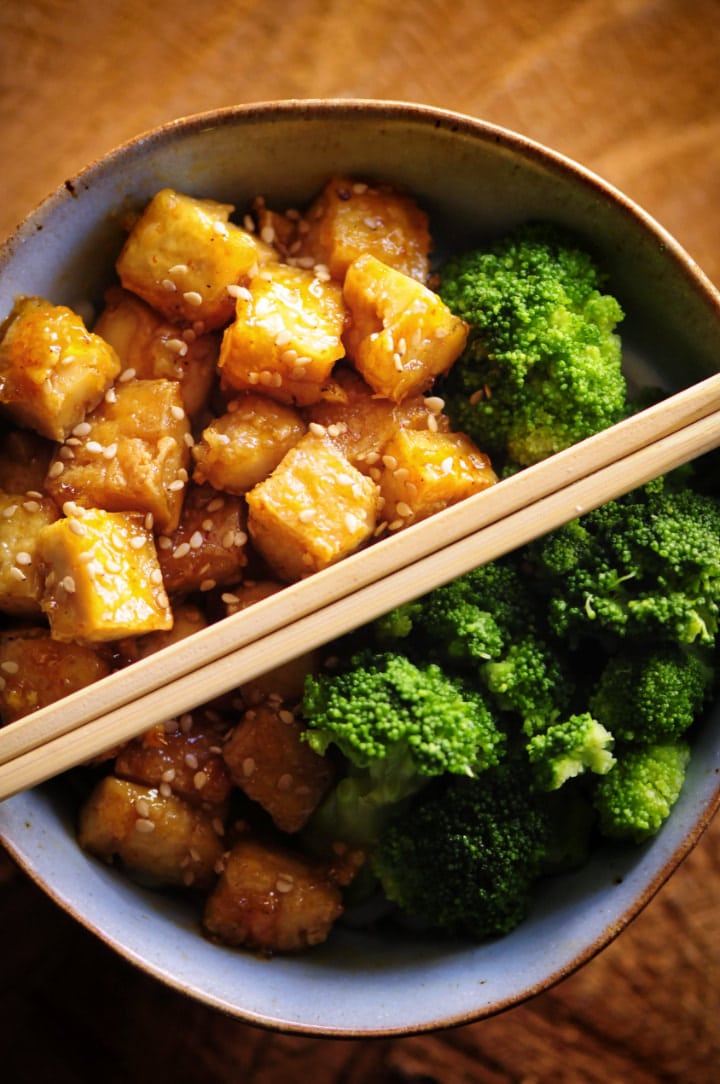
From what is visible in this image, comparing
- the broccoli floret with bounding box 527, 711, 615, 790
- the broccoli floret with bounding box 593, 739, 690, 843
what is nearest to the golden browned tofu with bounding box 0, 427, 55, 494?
the broccoli floret with bounding box 527, 711, 615, 790

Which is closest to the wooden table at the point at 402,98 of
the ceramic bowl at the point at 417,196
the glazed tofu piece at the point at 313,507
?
the ceramic bowl at the point at 417,196

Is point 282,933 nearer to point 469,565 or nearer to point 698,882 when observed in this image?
point 469,565

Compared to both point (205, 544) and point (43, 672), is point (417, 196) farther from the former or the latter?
point (43, 672)

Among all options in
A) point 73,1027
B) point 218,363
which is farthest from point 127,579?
point 73,1027

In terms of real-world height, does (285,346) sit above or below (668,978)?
above

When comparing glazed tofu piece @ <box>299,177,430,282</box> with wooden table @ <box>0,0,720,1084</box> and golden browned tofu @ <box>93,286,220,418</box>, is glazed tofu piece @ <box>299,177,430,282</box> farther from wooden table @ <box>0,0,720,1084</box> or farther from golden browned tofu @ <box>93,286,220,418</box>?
wooden table @ <box>0,0,720,1084</box>

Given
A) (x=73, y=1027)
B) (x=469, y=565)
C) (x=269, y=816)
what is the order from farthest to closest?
(x=73, y=1027)
(x=269, y=816)
(x=469, y=565)

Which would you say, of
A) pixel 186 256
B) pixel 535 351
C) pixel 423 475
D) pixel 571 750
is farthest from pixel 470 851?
pixel 186 256

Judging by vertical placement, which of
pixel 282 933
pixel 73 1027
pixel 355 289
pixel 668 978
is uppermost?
pixel 355 289
